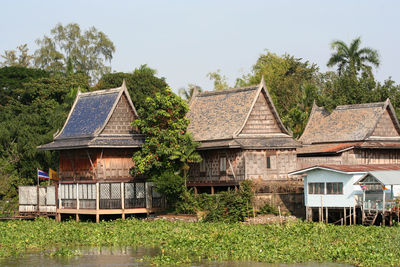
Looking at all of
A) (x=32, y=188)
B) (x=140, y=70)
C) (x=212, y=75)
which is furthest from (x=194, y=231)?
(x=212, y=75)

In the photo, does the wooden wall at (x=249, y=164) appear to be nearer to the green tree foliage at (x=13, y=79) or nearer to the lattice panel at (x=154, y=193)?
the lattice panel at (x=154, y=193)

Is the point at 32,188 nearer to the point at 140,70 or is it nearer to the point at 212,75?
the point at 140,70

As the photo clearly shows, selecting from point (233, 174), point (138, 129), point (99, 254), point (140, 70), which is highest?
point (140, 70)

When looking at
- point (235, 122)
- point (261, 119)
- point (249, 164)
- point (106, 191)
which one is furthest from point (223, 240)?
point (261, 119)

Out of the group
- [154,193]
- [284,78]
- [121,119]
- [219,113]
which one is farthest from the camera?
[284,78]

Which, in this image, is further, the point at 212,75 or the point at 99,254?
the point at 212,75

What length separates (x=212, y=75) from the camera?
264 feet

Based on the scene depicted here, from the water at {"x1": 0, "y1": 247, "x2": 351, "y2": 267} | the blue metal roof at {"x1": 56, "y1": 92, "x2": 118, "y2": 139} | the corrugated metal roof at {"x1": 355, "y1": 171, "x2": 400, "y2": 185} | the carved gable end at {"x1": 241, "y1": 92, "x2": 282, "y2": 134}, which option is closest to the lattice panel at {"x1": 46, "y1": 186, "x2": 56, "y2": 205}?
the blue metal roof at {"x1": 56, "y1": 92, "x2": 118, "y2": 139}

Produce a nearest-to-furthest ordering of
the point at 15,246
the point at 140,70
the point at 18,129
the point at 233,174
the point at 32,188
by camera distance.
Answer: the point at 15,246, the point at 233,174, the point at 32,188, the point at 18,129, the point at 140,70

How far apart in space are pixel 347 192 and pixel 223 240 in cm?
851

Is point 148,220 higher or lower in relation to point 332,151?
lower

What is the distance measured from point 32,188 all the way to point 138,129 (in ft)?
27.0

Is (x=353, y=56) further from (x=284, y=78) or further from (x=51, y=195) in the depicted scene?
(x=51, y=195)

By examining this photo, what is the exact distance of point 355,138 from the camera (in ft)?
151
